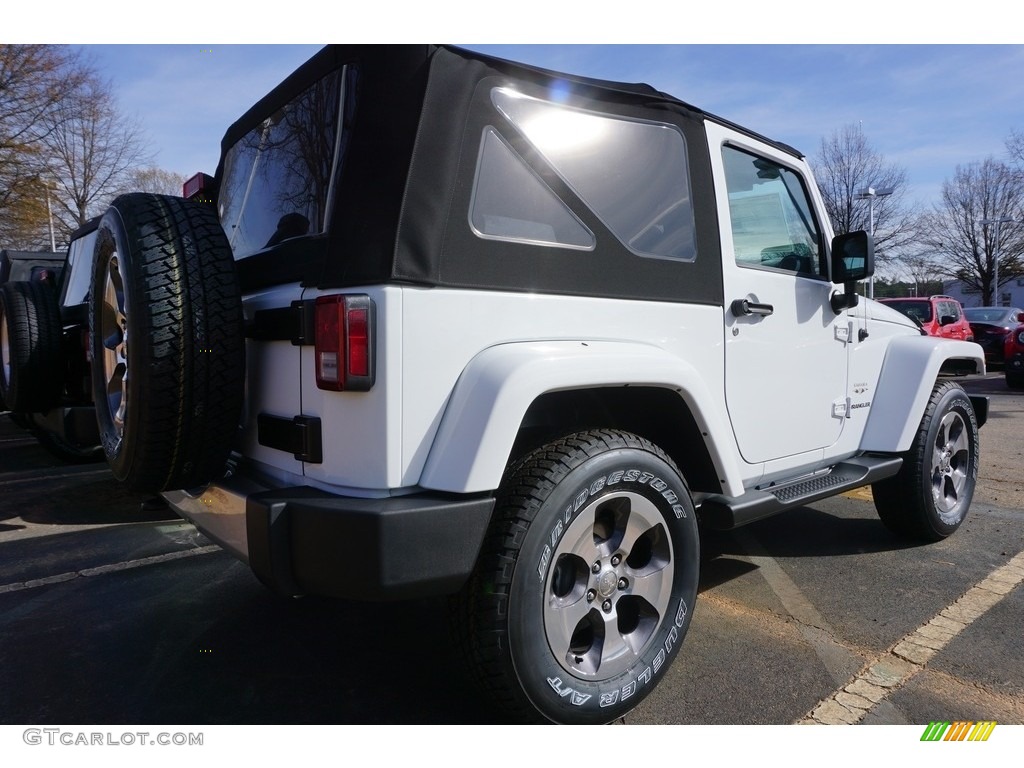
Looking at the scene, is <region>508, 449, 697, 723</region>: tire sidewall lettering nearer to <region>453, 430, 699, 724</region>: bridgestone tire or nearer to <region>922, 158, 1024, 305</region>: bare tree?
<region>453, 430, 699, 724</region>: bridgestone tire

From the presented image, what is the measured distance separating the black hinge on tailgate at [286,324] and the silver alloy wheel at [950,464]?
11.5 feet

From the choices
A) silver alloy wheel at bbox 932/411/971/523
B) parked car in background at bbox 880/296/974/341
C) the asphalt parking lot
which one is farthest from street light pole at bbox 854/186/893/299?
the asphalt parking lot

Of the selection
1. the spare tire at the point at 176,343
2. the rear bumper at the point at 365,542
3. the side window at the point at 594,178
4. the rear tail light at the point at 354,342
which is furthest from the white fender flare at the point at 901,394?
the spare tire at the point at 176,343

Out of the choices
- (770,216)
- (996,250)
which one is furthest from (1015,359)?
(996,250)

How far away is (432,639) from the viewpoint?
9.84 feet

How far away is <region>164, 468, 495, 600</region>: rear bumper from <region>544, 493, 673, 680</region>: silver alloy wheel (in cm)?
35

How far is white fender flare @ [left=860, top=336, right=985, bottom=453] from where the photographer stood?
3.77m

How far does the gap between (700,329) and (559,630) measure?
1.27 m

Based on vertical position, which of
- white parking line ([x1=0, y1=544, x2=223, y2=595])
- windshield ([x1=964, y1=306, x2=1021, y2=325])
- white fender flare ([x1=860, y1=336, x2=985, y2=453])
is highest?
windshield ([x1=964, y1=306, x2=1021, y2=325])

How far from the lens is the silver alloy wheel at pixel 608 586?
222cm

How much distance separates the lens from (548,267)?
7.52 feet

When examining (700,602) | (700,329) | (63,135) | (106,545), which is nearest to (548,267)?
(700,329)

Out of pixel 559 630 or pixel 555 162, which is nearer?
pixel 559 630

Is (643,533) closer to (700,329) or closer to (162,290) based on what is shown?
(700,329)
